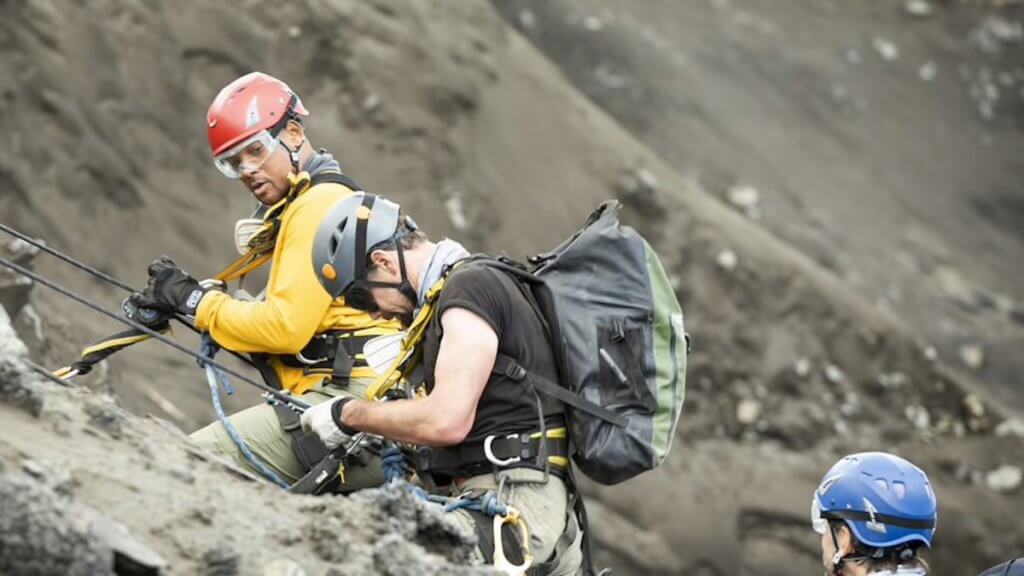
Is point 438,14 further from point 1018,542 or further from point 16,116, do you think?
point 1018,542

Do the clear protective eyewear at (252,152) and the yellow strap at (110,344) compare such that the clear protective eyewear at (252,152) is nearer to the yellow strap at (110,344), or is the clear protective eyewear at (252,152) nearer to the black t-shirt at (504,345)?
the yellow strap at (110,344)

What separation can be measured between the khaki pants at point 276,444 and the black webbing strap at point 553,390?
0.93 m

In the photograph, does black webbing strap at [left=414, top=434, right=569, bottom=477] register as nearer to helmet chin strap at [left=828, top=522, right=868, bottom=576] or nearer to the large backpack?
the large backpack

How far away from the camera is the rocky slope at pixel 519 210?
10930 millimetres

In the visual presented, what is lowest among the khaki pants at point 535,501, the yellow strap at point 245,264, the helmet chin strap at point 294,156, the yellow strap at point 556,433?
the khaki pants at point 535,501

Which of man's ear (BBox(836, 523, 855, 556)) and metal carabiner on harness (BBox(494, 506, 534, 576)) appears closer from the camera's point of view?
man's ear (BBox(836, 523, 855, 556))

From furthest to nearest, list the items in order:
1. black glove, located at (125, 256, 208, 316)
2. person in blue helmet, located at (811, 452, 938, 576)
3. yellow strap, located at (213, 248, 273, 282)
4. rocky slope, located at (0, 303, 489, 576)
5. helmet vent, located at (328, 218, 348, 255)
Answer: yellow strap, located at (213, 248, 273, 282) < black glove, located at (125, 256, 208, 316) < helmet vent, located at (328, 218, 348, 255) < person in blue helmet, located at (811, 452, 938, 576) < rocky slope, located at (0, 303, 489, 576)

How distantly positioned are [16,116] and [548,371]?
263 inches

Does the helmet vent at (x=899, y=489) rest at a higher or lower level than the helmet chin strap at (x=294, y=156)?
lower

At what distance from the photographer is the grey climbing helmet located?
552cm

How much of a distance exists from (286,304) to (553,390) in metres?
1.22

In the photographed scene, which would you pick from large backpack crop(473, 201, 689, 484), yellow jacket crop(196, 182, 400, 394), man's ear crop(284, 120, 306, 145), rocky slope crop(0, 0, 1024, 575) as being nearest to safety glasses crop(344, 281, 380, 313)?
yellow jacket crop(196, 182, 400, 394)

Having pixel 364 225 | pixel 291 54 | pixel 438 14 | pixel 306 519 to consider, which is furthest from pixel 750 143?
pixel 306 519

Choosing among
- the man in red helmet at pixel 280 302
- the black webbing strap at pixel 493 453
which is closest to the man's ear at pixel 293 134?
the man in red helmet at pixel 280 302
